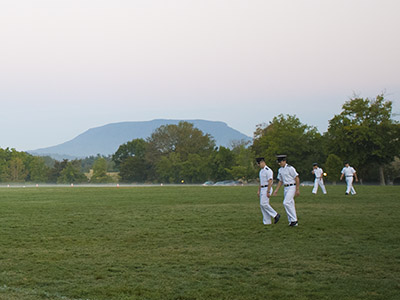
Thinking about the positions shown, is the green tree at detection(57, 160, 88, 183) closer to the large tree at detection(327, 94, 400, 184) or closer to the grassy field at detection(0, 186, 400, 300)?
the large tree at detection(327, 94, 400, 184)

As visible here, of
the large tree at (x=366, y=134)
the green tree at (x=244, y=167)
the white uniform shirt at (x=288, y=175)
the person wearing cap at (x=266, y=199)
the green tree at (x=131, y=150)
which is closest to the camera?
the white uniform shirt at (x=288, y=175)

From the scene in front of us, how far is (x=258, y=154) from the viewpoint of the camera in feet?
338

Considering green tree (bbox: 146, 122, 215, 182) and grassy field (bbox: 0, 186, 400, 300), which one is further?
green tree (bbox: 146, 122, 215, 182)

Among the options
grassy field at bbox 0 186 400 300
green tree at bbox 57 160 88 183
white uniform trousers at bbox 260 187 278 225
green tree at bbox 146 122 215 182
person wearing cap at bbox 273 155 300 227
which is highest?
green tree at bbox 146 122 215 182

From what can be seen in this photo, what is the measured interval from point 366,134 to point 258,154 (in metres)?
36.5

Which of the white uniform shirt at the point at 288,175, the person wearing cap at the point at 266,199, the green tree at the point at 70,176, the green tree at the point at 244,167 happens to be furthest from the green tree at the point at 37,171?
the white uniform shirt at the point at 288,175

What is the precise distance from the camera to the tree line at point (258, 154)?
228ft

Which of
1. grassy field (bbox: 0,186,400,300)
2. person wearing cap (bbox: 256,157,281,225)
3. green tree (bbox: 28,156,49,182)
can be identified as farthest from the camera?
green tree (bbox: 28,156,49,182)

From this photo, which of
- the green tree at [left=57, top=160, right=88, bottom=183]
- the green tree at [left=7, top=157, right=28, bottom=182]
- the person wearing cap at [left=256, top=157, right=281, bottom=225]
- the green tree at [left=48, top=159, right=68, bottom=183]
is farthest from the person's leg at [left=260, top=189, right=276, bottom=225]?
the green tree at [left=48, top=159, right=68, bottom=183]

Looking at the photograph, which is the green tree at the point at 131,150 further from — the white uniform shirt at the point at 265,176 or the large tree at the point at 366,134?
the white uniform shirt at the point at 265,176

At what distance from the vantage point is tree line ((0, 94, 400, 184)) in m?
69.6

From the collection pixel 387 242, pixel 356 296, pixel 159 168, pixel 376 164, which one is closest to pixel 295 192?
pixel 387 242

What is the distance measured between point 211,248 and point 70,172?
115318mm

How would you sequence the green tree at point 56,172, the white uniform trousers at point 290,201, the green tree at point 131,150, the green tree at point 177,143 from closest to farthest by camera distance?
the white uniform trousers at point 290,201
the green tree at point 177,143
the green tree at point 56,172
the green tree at point 131,150
